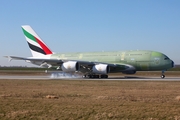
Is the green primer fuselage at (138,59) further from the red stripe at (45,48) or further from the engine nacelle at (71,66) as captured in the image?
the red stripe at (45,48)

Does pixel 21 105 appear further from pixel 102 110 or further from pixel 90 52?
pixel 90 52

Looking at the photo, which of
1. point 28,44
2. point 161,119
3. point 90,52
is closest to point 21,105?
point 161,119

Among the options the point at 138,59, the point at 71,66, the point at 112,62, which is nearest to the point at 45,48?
the point at 71,66

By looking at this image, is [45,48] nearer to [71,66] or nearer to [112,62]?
[71,66]

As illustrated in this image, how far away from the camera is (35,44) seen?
50.8 m

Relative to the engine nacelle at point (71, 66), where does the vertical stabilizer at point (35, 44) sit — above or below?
above

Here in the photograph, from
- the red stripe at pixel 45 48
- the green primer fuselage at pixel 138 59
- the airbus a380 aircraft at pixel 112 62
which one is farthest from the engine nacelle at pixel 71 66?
the red stripe at pixel 45 48

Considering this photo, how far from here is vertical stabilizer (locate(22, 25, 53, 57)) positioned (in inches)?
1988

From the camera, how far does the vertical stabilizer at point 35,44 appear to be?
50500mm

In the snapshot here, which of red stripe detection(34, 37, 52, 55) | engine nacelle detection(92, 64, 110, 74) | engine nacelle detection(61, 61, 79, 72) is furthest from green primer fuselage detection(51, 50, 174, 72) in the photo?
red stripe detection(34, 37, 52, 55)

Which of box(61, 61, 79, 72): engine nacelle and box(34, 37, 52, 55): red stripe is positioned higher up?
box(34, 37, 52, 55): red stripe

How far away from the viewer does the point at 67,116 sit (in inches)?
490

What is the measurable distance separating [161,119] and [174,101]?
396 centimetres

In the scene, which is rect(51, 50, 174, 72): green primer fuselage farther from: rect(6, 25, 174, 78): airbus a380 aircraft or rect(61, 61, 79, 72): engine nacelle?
rect(61, 61, 79, 72): engine nacelle
